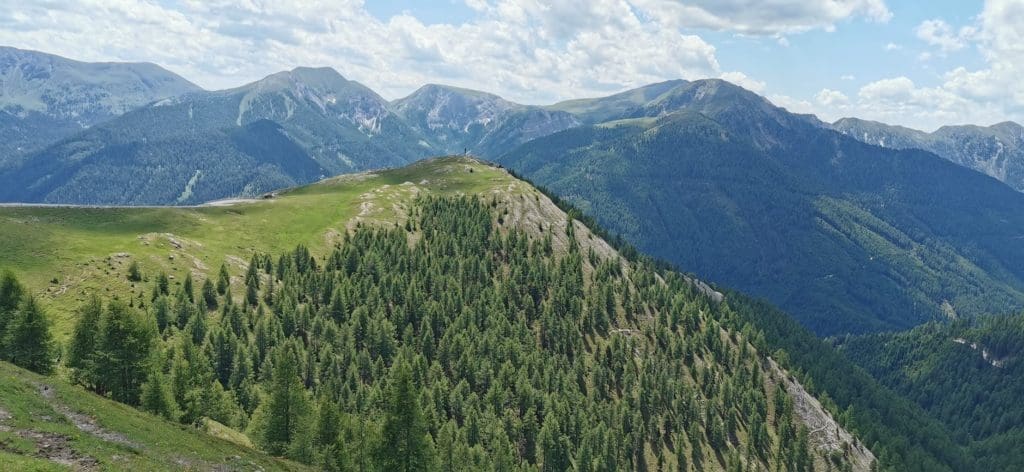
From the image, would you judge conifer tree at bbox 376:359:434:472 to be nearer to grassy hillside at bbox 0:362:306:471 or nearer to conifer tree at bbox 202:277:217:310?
grassy hillside at bbox 0:362:306:471

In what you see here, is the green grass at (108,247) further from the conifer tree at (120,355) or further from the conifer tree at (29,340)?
the conifer tree at (120,355)

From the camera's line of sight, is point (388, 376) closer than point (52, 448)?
No

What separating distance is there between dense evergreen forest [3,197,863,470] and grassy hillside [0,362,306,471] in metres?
11.1

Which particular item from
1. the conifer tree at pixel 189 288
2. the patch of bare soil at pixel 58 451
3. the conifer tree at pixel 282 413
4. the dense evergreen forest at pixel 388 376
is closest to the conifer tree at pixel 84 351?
the dense evergreen forest at pixel 388 376

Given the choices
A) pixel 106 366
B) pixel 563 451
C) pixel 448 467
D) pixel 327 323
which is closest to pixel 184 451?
pixel 106 366

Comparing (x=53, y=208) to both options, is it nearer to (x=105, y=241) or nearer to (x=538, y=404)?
(x=105, y=241)

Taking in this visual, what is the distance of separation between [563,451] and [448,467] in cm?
4829

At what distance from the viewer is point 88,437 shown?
48531 millimetres

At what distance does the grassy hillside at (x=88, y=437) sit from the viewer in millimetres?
44062

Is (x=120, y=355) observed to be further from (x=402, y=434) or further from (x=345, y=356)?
(x=345, y=356)

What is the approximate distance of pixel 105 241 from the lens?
154000 mm

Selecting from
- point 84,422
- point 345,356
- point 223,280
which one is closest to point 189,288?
point 223,280

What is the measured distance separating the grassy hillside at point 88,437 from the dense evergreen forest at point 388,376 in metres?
11.1

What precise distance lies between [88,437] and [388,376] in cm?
9352
